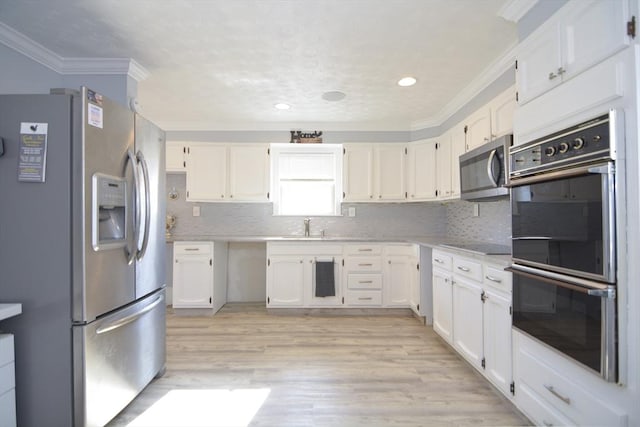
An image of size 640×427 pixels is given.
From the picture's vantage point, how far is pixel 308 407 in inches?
76.6

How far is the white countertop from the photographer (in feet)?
4.48

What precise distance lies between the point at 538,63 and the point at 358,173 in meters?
2.55

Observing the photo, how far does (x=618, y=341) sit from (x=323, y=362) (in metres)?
1.88

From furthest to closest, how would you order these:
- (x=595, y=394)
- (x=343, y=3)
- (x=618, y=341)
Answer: (x=343, y=3) < (x=595, y=394) < (x=618, y=341)

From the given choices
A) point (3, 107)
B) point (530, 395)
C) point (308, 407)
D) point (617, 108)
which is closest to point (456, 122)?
point (617, 108)

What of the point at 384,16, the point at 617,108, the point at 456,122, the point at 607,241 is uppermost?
the point at 384,16

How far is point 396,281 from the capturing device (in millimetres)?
3773

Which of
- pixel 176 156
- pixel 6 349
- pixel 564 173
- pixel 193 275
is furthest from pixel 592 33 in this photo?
pixel 176 156

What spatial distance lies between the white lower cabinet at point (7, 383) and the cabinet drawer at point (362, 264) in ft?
9.43

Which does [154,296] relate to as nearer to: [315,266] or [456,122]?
[315,266]

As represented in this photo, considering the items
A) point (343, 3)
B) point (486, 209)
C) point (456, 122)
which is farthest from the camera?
point (456, 122)

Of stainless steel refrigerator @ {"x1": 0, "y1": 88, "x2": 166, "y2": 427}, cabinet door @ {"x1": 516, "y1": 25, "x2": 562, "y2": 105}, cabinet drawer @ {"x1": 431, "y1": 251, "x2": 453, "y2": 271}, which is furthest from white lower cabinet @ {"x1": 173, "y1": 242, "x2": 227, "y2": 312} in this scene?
cabinet door @ {"x1": 516, "y1": 25, "x2": 562, "y2": 105}

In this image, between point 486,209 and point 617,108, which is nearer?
point 617,108

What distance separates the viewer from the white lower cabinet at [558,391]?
1236 mm
